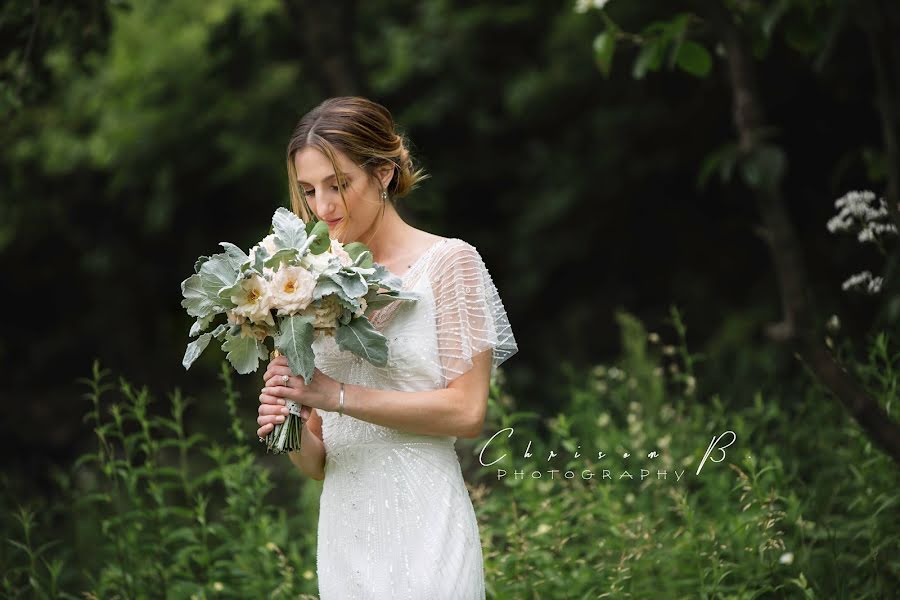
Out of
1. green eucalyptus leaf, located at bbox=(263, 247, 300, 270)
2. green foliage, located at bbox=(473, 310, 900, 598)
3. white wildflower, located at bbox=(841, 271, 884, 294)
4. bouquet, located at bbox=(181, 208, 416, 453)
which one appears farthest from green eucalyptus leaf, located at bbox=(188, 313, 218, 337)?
white wildflower, located at bbox=(841, 271, 884, 294)

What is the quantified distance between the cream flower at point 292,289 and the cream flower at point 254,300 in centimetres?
2

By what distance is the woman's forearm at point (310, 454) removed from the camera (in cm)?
277

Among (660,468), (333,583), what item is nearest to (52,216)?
(660,468)

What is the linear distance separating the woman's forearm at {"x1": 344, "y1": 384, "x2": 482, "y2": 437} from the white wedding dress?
0.10 meters

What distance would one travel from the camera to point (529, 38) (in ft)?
29.4

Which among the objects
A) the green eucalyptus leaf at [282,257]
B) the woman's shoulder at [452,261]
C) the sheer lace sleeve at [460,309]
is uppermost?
the green eucalyptus leaf at [282,257]

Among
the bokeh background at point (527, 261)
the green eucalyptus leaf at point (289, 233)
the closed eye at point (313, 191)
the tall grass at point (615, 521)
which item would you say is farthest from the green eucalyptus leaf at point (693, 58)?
the green eucalyptus leaf at point (289, 233)

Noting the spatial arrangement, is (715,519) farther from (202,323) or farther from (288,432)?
(202,323)

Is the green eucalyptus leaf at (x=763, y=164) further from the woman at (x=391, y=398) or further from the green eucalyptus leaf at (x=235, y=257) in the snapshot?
the green eucalyptus leaf at (x=235, y=257)

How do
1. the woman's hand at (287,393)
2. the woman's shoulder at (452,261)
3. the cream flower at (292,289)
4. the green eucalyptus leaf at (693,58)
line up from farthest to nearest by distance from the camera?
the green eucalyptus leaf at (693,58) → the woman's shoulder at (452,261) → the woman's hand at (287,393) → the cream flower at (292,289)

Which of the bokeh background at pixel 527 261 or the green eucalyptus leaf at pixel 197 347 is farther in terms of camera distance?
the bokeh background at pixel 527 261

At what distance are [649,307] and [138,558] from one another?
247 inches

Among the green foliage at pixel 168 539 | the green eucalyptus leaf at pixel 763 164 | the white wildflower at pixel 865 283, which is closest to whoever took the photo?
the green eucalyptus leaf at pixel 763 164

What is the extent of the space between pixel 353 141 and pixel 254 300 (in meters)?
0.53
